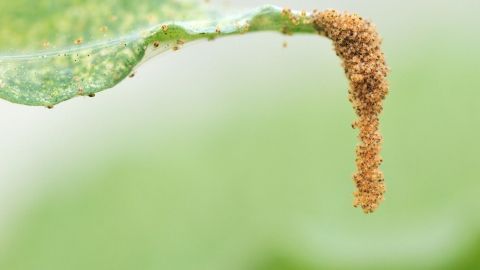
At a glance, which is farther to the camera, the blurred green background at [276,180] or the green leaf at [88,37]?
the blurred green background at [276,180]

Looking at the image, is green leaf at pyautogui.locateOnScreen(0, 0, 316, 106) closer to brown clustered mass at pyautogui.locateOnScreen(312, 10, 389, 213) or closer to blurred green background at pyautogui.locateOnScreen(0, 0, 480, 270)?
brown clustered mass at pyautogui.locateOnScreen(312, 10, 389, 213)

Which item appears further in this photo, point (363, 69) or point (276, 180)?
point (276, 180)

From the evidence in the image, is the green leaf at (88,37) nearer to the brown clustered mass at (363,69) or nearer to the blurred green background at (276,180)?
the brown clustered mass at (363,69)

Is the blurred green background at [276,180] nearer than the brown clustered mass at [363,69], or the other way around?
the brown clustered mass at [363,69]

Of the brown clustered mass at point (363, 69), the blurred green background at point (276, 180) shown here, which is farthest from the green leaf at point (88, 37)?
the blurred green background at point (276, 180)

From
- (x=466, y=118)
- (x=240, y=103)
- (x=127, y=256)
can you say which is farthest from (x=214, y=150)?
(x=466, y=118)

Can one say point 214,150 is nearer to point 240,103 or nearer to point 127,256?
point 240,103

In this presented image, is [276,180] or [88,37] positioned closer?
[88,37]
